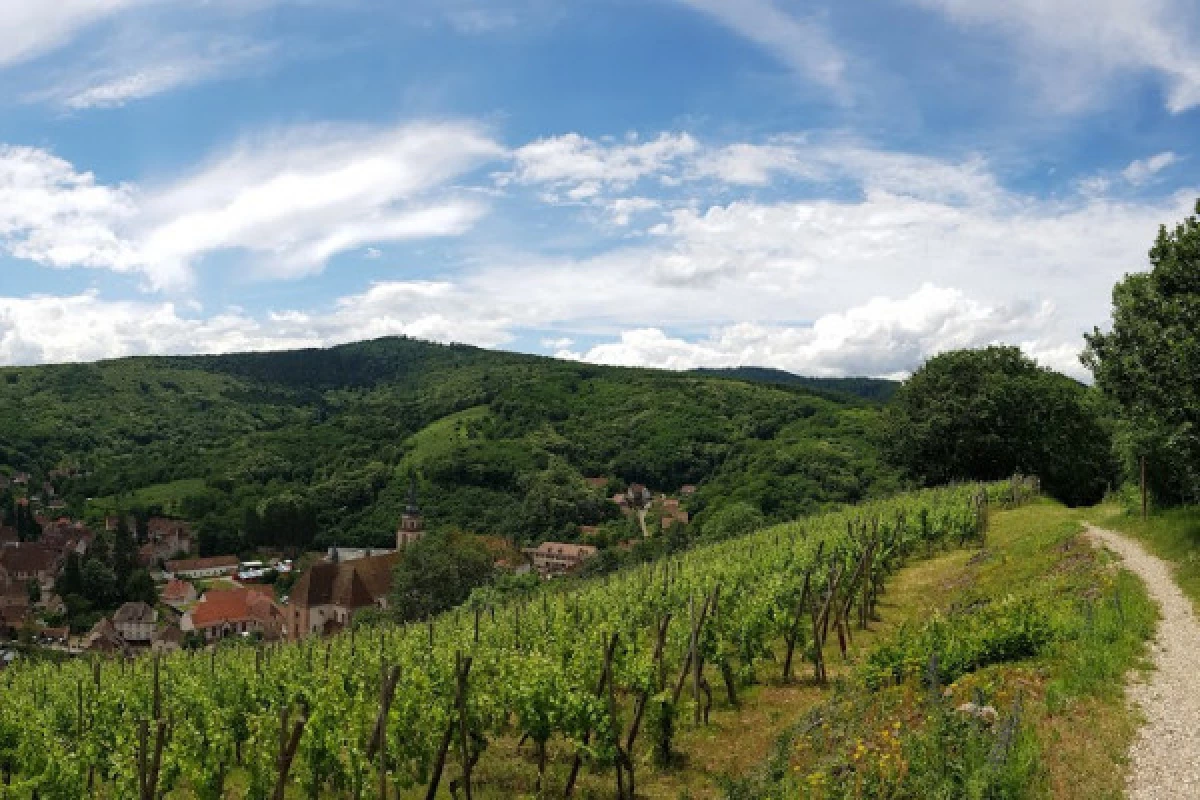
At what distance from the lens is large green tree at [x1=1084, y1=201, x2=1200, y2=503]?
58.7ft

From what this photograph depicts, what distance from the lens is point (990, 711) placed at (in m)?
10.7

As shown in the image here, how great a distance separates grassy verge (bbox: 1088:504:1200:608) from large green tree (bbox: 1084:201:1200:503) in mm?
1428

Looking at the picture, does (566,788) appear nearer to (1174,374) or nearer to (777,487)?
(1174,374)

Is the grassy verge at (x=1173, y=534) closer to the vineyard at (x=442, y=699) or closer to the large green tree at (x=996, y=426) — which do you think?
the vineyard at (x=442, y=699)

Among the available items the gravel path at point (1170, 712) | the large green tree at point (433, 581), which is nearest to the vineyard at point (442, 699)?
the gravel path at point (1170, 712)

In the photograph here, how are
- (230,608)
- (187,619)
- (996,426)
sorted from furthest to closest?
(230,608), (187,619), (996,426)

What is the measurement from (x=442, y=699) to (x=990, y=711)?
8395 millimetres

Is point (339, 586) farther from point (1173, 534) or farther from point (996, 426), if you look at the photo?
point (1173, 534)

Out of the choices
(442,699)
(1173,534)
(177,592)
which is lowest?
(177,592)

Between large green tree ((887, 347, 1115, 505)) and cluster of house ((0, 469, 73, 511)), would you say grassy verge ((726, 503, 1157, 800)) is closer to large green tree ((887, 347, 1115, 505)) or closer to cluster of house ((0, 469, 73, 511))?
large green tree ((887, 347, 1115, 505))

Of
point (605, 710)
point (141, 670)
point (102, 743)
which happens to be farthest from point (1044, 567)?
point (141, 670)

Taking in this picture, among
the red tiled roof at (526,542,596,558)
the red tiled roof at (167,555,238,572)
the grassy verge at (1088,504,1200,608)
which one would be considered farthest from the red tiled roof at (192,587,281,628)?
the grassy verge at (1088,504,1200,608)

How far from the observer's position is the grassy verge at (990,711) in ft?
30.4

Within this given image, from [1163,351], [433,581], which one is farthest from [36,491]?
[1163,351]
